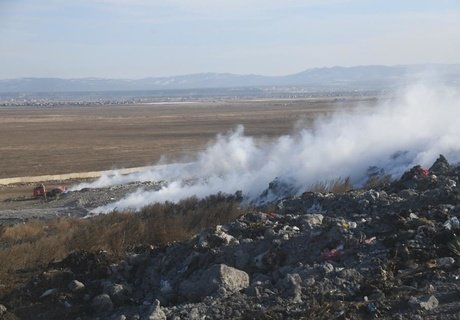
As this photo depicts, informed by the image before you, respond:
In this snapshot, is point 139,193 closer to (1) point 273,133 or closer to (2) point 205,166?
(2) point 205,166

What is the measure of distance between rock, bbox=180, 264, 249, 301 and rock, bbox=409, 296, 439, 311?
2508 mm

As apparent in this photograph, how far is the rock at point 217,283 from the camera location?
929 centimetres

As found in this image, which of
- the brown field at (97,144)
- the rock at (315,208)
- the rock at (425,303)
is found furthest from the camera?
the brown field at (97,144)

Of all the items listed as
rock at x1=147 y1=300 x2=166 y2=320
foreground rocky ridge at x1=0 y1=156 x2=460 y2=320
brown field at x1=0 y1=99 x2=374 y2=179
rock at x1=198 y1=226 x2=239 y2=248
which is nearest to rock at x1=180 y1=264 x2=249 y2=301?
foreground rocky ridge at x1=0 y1=156 x2=460 y2=320

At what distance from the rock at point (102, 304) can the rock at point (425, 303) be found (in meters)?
4.60

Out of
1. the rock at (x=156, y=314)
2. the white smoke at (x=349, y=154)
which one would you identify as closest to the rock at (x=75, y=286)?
the rock at (x=156, y=314)

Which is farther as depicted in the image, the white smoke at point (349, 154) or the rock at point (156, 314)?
the white smoke at point (349, 154)

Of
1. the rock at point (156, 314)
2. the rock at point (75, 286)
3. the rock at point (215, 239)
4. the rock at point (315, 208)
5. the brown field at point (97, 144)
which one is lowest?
the brown field at point (97, 144)

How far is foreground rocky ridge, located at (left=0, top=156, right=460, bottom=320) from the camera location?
27.8 ft

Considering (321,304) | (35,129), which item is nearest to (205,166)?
(321,304)

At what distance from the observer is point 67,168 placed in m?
47.0

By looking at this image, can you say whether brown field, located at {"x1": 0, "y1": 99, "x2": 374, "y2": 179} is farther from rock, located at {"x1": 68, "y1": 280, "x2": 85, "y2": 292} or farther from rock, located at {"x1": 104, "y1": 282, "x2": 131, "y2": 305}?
rock, located at {"x1": 104, "y1": 282, "x2": 131, "y2": 305}

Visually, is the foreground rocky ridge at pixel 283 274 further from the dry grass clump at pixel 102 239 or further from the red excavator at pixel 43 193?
the red excavator at pixel 43 193

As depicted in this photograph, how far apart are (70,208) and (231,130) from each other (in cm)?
4433
